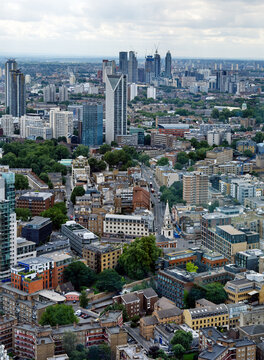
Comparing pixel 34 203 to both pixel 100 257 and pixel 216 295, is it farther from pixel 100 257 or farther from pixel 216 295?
pixel 216 295

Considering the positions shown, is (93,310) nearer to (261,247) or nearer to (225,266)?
(225,266)

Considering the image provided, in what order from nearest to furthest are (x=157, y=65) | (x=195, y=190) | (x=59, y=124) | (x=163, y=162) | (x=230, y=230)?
(x=230, y=230)
(x=195, y=190)
(x=163, y=162)
(x=59, y=124)
(x=157, y=65)

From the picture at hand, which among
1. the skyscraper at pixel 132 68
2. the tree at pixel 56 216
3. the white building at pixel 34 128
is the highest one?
the skyscraper at pixel 132 68

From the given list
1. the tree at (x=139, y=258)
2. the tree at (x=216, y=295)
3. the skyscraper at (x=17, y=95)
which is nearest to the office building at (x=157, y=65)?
the skyscraper at (x=17, y=95)

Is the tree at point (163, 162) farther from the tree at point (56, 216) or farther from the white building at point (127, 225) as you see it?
the white building at point (127, 225)

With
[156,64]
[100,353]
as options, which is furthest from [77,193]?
[156,64]

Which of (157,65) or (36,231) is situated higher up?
(157,65)

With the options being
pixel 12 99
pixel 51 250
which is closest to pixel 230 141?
pixel 12 99
